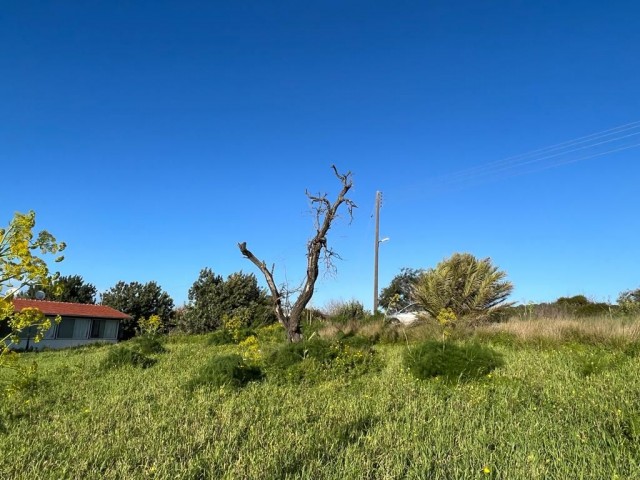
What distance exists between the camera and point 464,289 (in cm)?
1902

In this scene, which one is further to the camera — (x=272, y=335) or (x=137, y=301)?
(x=137, y=301)

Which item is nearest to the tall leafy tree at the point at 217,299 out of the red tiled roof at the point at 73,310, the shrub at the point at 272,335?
the red tiled roof at the point at 73,310

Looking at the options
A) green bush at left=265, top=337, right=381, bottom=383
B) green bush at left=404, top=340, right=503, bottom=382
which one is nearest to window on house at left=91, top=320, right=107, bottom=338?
green bush at left=265, top=337, right=381, bottom=383

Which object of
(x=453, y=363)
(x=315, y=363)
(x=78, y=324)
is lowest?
(x=315, y=363)

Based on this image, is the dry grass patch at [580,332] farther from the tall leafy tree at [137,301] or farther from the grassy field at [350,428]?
the tall leafy tree at [137,301]

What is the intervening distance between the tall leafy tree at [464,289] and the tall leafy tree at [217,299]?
47.2 feet

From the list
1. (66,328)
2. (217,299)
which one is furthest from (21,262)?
(66,328)

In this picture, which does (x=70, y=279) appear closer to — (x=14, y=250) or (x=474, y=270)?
(x=474, y=270)

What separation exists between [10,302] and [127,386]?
209 inches

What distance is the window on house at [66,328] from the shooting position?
3084cm

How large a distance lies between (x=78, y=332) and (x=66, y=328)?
1033mm

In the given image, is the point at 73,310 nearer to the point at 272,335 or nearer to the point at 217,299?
the point at 217,299

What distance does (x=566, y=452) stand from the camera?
3.15 metres

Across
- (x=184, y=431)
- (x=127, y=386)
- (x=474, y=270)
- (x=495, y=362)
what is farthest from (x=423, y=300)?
(x=184, y=431)
